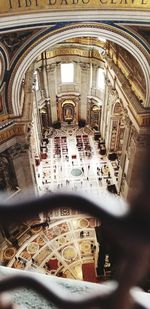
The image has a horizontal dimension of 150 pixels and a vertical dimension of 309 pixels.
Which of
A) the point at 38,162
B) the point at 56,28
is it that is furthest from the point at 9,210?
the point at 38,162

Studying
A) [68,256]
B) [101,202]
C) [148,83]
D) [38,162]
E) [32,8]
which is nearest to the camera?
[101,202]

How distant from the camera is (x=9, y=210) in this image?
1148 millimetres

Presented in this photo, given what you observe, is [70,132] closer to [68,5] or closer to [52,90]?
[52,90]

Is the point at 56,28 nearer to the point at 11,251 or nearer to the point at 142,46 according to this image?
the point at 142,46

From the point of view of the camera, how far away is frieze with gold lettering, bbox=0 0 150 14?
30.7ft

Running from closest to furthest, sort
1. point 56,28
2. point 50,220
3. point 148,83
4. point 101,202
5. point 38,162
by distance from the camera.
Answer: point 101,202, point 56,28, point 148,83, point 50,220, point 38,162

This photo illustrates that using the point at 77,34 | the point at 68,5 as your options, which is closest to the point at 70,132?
the point at 77,34

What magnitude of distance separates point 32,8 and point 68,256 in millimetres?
10992

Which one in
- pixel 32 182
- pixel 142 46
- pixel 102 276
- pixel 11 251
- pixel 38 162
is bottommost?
pixel 102 276

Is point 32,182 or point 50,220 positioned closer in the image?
point 32,182

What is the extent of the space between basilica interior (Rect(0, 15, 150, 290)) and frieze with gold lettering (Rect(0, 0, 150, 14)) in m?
0.97

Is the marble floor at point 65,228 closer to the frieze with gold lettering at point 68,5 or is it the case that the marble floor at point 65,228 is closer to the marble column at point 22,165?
the marble column at point 22,165

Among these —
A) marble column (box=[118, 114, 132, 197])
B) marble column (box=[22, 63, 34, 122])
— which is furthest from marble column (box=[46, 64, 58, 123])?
marble column (box=[118, 114, 132, 197])

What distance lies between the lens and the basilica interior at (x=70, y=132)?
1188 centimetres
